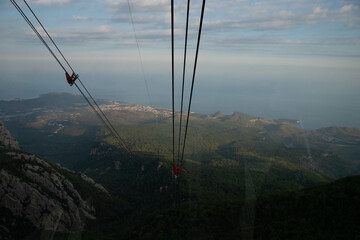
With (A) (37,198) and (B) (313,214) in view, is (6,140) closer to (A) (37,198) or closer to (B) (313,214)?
(A) (37,198)

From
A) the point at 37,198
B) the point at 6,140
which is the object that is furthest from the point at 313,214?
the point at 6,140

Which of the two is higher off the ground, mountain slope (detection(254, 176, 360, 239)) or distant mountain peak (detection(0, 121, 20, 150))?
distant mountain peak (detection(0, 121, 20, 150))

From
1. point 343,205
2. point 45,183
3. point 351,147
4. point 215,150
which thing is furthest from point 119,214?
point 351,147

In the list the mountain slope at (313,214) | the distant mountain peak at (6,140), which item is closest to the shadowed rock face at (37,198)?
the distant mountain peak at (6,140)

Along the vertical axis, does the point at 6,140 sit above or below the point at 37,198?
above

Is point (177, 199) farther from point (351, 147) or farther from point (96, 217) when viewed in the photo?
point (351, 147)

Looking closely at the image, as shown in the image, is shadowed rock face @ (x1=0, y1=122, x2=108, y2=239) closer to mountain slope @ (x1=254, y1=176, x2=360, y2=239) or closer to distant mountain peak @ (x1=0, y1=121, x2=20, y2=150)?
distant mountain peak @ (x1=0, y1=121, x2=20, y2=150)

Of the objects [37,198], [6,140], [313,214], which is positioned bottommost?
[313,214]

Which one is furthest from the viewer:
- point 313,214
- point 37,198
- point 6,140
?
point 6,140

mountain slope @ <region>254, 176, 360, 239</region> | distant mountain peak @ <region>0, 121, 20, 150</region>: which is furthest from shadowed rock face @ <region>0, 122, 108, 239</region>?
mountain slope @ <region>254, 176, 360, 239</region>

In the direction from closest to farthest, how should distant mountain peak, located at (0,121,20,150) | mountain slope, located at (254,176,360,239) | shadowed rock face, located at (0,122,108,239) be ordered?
mountain slope, located at (254,176,360,239) → shadowed rock face, located at (0,122,108,239) → distant mountain peak, located at (0,121,20,150)
